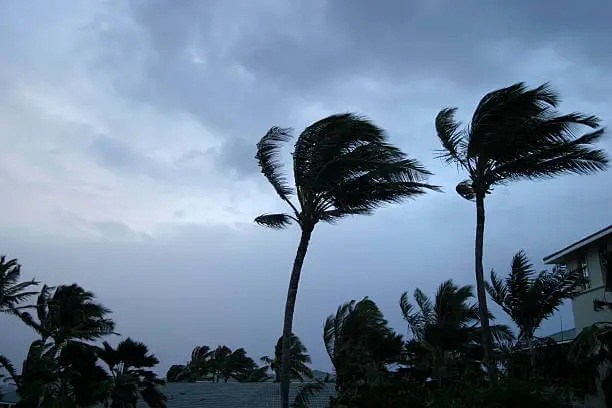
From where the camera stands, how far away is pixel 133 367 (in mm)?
18938

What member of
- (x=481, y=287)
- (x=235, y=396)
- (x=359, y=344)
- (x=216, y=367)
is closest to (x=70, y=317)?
(x=235, y=396)

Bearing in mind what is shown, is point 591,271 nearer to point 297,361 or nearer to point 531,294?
point 531,294

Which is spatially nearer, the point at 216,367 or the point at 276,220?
the point at 276,220

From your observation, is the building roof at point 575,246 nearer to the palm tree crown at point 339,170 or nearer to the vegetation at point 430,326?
the vegetation at point 430,326

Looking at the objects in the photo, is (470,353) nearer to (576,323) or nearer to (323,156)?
(576,323)

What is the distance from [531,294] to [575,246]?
345cm

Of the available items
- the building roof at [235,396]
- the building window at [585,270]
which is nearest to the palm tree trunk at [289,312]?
the building window at [585,270]

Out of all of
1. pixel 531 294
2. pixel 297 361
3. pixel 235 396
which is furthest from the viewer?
pixel 297 361

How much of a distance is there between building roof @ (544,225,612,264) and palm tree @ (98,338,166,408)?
14844mm

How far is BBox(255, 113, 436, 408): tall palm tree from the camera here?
15195 mm

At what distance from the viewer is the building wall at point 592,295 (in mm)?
18578

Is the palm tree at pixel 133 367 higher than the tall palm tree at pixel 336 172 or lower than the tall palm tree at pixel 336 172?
lower

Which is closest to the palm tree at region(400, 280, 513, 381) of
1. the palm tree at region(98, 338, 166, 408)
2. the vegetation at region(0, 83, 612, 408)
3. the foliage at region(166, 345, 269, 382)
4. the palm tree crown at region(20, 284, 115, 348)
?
the vegetation at region(0, 83, 612, 408)

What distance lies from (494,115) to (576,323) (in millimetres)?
10213
